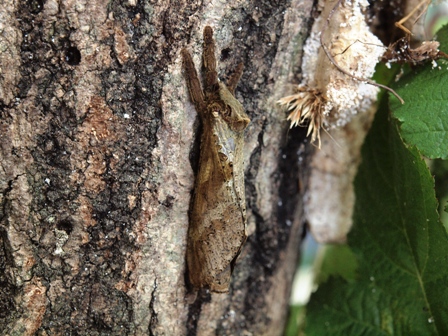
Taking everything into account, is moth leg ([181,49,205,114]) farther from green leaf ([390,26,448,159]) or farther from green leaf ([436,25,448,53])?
green leaf ([436,25,448,53])

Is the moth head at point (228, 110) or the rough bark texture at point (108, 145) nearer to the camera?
the rough bark texture at point (108, 145)

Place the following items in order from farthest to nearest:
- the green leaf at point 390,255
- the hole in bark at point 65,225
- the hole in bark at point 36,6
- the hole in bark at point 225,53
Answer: the green leaf at point 390,255, the hole in bark at point 225,53, the hole in bark at point 65,225, the hole in bark at point 36,6

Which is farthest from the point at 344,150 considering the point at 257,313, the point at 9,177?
the point at 9,177

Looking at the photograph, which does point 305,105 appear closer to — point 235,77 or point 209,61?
point 235,77

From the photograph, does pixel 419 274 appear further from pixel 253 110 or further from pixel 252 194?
pixel 253 110

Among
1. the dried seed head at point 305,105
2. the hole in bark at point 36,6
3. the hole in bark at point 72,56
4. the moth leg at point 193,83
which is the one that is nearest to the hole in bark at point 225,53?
the moth leg at point 193,83

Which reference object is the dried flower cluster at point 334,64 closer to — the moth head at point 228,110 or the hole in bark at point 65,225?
the moth head at point 228,110

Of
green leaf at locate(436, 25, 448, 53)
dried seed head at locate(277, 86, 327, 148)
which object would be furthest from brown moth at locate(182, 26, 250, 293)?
green leaf at locate(436, 25, 448, 53)

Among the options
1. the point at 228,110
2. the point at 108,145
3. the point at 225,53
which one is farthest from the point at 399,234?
the point at 108,145
